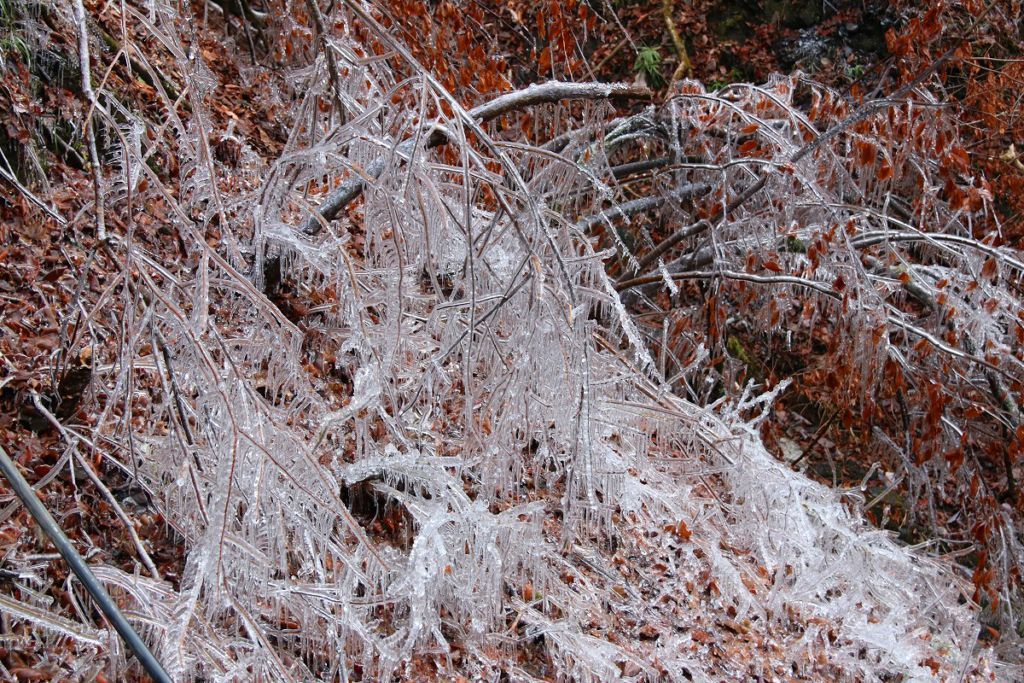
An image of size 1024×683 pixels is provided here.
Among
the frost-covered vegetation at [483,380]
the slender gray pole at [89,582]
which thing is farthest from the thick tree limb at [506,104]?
the slender gray pole at [89,582]

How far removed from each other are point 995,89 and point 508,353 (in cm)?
409

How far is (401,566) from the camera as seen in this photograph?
98.4 inches

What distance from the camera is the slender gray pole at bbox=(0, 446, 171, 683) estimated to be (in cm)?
111

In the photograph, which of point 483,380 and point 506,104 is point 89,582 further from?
point 506,104

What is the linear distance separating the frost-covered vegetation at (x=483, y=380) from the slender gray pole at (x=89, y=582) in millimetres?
435

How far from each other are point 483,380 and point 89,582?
136 cm

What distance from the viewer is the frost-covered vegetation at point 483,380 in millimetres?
1980

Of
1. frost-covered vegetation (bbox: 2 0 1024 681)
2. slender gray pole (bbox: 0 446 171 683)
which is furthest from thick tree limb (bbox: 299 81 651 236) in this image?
slender gray pole (bbox: 0 446 171 683)

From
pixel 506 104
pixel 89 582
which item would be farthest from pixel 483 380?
pixel 89 582

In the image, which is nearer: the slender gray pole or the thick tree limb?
the slender gray pole

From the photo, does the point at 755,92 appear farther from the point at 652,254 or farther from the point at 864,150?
the point at 652,254

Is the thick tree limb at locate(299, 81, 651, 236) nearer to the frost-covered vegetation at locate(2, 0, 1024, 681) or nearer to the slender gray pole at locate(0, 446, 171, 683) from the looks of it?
the frost-covered vegetation at locate(2, 0, 1024, 681)

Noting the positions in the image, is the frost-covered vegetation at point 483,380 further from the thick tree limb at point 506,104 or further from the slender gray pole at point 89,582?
the slender gray pole at point 89,582

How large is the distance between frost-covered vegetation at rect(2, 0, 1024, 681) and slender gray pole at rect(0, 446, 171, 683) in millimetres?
435
